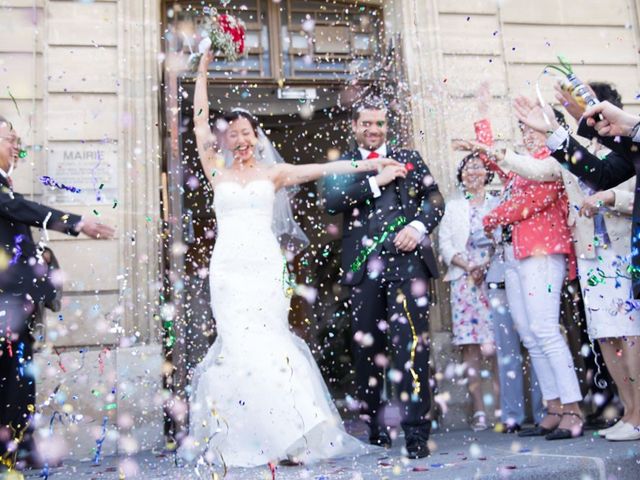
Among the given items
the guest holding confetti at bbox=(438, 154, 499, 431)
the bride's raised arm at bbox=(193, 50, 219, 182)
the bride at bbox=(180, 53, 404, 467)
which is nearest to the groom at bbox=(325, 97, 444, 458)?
the bride at bbox=(180, 53, 404, 467)

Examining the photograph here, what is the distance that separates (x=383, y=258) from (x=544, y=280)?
1091 mm

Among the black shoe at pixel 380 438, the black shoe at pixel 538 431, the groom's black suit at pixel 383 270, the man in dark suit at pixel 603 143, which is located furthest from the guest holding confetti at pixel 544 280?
the black shoe at pixel 380 438

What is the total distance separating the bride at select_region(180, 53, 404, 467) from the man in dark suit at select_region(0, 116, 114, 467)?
87cm

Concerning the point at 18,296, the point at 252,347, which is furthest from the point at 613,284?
the point at 18,296

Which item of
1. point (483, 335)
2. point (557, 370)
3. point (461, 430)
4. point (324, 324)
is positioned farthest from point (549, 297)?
point (324, 324)

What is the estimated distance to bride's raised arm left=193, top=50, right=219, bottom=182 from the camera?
15.0ft

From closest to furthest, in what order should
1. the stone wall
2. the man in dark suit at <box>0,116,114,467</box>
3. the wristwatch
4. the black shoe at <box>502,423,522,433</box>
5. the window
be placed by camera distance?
1. the wristwatch
2. the man in dark suit at <box>0,116,114,467</box>
3. the black shoe at <box>502,423,522,433</box>
4. the stone wall
5. the window

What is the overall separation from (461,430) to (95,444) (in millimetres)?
2712

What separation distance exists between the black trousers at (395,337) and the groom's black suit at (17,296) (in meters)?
1.83

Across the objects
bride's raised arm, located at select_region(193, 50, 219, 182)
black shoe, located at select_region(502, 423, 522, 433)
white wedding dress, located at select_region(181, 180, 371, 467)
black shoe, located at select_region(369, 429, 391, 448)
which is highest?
bride's raised arm, located at select_region(193, 50, 219, 182)

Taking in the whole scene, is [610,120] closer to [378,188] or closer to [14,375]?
[378,188]

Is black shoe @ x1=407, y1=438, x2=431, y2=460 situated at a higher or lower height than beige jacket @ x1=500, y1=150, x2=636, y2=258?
lower

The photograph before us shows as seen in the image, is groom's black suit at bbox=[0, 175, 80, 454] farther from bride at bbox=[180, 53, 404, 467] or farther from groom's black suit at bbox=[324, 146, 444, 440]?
groom's black suit at bbox=[324, 146, 444, 440]

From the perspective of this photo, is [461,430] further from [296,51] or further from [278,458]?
[296,51]
